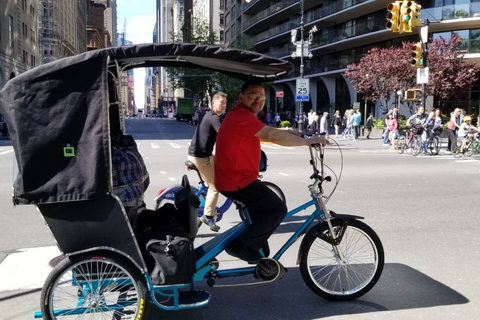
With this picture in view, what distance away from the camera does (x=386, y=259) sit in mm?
5281

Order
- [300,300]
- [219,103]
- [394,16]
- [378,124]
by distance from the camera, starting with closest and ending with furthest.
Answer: [300,300] → [219,103] → [394,16] → [378,124]

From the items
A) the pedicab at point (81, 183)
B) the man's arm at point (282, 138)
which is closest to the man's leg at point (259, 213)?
the man's arm at point (282, 138)

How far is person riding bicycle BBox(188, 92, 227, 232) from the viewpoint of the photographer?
5.98 metres

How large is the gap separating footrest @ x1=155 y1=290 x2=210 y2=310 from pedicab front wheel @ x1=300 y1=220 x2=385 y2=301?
0.99 metres

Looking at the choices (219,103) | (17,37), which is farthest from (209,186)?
(17,37)

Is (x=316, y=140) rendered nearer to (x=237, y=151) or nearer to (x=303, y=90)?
(x=237, y=151)

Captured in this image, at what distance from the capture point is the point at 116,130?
4215 mm

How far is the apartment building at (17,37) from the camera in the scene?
150 ft

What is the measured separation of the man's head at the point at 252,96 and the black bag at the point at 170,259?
1.23 m

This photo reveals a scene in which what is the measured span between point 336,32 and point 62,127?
4489 cm

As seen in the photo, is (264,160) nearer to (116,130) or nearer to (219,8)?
(116,130)

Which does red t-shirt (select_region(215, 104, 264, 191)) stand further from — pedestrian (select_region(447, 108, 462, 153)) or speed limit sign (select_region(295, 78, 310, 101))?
speed limit sign (select_region(295, 78, 310, 101))

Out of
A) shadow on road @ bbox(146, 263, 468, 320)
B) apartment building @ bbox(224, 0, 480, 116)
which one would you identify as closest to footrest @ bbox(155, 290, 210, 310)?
shadow on road @ bbox(146, 263, 468, 320)

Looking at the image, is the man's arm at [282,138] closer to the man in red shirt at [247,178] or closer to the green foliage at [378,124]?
the man in red shirt at [247,178]
